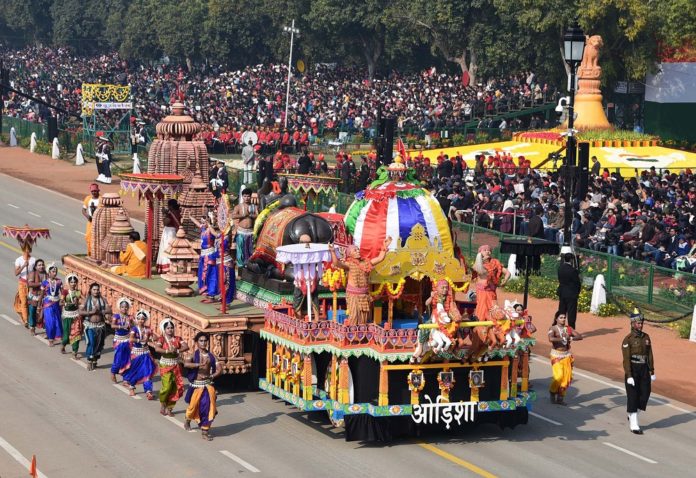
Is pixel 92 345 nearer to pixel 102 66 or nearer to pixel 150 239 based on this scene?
pixel 150 239

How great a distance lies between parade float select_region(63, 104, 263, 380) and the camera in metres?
25.4

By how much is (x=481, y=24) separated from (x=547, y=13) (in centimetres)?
1031

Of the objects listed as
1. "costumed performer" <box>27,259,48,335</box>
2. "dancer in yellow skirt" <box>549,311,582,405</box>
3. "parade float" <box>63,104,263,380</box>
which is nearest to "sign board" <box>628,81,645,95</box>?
"parade float" <box>63,104,263,380</box>

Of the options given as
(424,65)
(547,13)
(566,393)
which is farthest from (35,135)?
(566,393)

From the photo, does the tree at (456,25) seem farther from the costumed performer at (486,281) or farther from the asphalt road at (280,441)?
the costumed performer at (486,281)

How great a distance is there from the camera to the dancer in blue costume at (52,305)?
1187 inches

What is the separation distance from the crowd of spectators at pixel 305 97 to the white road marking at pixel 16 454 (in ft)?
139

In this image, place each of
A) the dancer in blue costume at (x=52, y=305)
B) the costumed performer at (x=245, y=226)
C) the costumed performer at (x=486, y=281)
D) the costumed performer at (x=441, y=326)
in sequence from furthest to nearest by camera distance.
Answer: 1. the dancer in blue costume at (x=52, y=305)
2. the costumed performer at (x=245, y=226)
3. the costumed performer at (x=486, y=281)
4. the costumed performer at (x=441, y=326)

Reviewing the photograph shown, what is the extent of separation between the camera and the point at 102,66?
122m

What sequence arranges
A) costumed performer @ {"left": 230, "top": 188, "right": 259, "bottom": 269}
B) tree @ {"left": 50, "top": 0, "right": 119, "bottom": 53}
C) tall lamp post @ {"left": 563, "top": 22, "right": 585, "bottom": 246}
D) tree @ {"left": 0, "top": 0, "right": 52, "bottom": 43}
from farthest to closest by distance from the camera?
tree @ {"left": 0, "top": 0, "right": 52, "bottom": 43}
tree @ {"left": 50, "top": 0, "right": 119, "bottom": 53}
tall lamp post @ {"left": 563, "top": 22, "right": 585, "bottom": 246}
costumed performer @ {"left": 230, "top": 188, "right": 259, "bottom": 269}

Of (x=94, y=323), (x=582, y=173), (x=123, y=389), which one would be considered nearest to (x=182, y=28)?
(x=582, y=173)

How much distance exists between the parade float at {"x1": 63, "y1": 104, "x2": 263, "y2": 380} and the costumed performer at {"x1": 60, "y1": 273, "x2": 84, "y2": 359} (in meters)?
0.84

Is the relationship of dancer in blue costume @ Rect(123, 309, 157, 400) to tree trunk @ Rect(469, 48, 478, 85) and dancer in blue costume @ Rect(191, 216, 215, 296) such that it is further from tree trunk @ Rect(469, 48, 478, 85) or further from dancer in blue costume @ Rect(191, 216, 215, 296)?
tree trunk @ Rect(469, 48, 478, 85)

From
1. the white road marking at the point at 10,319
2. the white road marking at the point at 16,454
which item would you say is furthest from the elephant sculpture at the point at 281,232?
the white road marking at the point at 10,319
